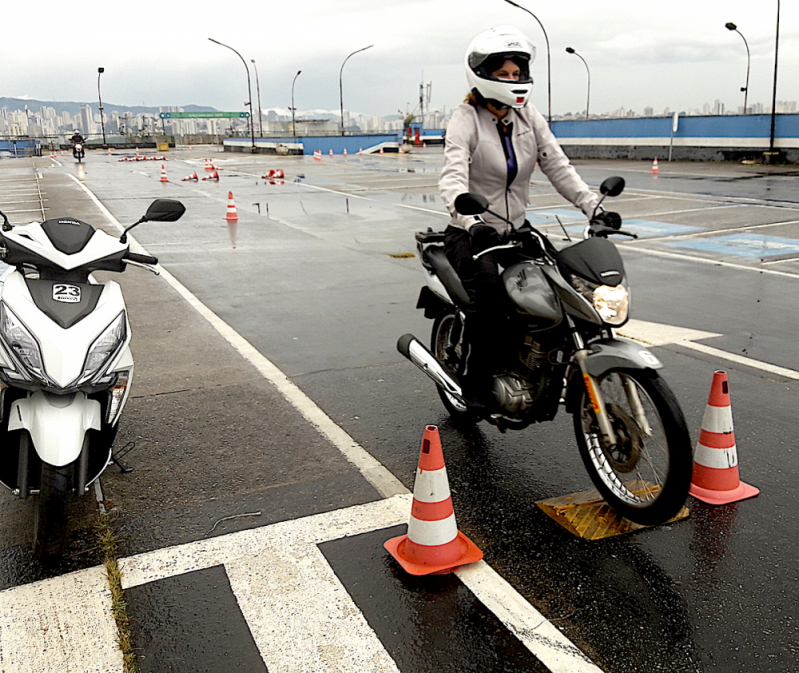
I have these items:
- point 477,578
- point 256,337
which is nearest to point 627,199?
point 256,337

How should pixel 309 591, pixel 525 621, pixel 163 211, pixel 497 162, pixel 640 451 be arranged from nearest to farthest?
1. pixel 525 621
2. pixel 309 591
3. pixel 640 451
4. pixel 163 211
5. pixel 497 162

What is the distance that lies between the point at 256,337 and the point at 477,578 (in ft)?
14.3

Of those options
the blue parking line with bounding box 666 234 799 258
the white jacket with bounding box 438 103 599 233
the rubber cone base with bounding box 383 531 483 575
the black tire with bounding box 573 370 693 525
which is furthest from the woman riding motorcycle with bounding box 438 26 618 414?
the blue parking line with bounding box 666 234 799 258

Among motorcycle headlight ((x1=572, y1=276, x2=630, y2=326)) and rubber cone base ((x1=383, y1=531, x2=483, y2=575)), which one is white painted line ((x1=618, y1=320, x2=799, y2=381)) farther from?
rubber cone base ((x1=383, y1=531, x2=483, y2=575))

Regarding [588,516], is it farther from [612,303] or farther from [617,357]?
[612,303]

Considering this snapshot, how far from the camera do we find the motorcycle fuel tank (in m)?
3.67

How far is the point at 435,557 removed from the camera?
3.34 metres

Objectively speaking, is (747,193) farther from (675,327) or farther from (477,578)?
(477,578)

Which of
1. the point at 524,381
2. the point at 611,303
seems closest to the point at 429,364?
the point at 524,381

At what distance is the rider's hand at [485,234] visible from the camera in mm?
3748

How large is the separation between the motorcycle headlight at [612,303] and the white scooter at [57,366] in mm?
2165

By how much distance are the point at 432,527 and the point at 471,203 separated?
150cm

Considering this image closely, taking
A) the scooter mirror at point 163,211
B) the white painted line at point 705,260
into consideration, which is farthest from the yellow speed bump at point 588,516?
the white painted line at point 705,260

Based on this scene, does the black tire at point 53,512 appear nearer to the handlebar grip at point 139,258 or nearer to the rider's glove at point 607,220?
the handlebar grip at point 139,258
